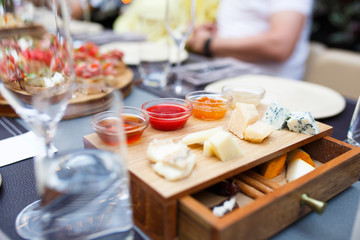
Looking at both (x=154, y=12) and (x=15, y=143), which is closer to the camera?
(x=15, y=143)

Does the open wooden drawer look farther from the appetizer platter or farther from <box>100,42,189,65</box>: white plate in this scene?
<box>100,42,189,65</box>: white plate

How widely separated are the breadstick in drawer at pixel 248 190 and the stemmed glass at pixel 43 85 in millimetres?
300

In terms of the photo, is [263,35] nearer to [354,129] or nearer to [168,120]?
[354,129]

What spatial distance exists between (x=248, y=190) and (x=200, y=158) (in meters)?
0.09

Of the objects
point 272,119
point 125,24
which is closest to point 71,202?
point 272,119

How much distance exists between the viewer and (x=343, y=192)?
573mm

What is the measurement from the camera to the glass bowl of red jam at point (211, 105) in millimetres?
650

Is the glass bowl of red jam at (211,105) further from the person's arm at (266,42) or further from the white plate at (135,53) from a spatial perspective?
the person's arm at (266,42)

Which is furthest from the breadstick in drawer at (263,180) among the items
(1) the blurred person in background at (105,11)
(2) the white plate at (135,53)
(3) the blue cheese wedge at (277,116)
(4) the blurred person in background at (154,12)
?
(1) the blurred person in background at (105,11)

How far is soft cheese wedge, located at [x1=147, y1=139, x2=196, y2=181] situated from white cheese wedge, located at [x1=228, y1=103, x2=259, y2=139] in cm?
16

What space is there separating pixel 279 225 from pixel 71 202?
30 centimetres

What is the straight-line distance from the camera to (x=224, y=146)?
0.49 metres

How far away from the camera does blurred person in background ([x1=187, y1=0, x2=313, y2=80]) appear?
158cm

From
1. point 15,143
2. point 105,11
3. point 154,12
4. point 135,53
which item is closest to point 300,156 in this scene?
point 15,143
